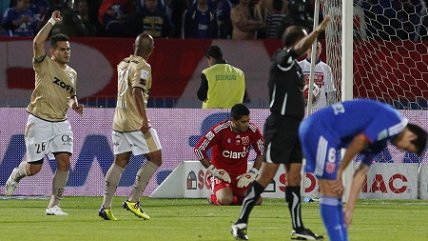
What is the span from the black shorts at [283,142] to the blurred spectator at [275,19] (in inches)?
405

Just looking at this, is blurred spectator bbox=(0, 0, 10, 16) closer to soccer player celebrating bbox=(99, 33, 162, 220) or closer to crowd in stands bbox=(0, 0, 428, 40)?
crowd in stands bbox=(0, 0, 428, 40)

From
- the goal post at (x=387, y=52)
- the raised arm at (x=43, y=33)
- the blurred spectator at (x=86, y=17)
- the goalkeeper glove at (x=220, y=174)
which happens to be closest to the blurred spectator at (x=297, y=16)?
the goal post at (x=387, y=52)

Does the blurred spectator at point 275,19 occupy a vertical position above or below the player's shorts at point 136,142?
above

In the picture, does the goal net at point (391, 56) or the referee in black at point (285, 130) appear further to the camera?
the goal net at point (391, 56)

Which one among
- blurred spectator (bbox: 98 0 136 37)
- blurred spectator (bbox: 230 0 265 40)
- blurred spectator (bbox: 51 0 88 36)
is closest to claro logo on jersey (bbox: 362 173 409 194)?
blurred spectator (bbox: 230 0 265 40)

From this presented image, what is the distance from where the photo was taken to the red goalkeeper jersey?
1898 centimetres

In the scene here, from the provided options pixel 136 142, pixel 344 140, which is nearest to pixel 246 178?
pixel 136 142

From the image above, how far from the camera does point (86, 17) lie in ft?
78.7

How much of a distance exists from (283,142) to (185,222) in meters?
2.24

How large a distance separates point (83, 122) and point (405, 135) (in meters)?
10.2

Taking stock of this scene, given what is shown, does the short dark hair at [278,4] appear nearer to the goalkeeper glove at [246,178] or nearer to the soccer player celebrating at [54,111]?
the goalkeeper glove at [246,178]

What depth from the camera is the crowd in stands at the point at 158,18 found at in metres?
23.7

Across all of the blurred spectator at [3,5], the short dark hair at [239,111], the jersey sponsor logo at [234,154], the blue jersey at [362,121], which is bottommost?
the jersey sponsor logo at [234,154]

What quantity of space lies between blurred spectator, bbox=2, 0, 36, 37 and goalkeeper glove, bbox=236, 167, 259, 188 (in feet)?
19.5
